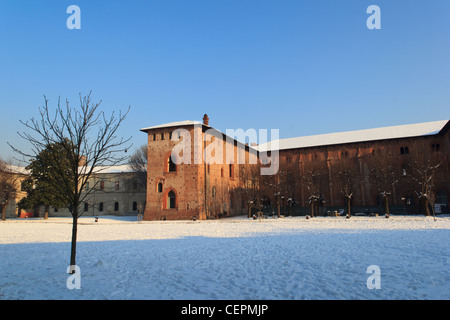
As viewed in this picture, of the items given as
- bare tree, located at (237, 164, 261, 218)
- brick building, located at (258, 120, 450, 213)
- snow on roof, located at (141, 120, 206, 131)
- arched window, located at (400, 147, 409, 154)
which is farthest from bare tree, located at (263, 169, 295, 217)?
arched window, located at (400, 147, 409, 154)

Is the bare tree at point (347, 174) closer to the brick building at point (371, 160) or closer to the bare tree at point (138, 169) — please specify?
the brick building at point (371, 160)

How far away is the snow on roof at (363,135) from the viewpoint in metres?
40.0

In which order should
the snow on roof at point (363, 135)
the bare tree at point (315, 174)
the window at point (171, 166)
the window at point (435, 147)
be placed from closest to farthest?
the window at point (171, 166) → the window at point (435, 147) → the snow on roof at point (363, 135) → the bare tree at point (315, 174)

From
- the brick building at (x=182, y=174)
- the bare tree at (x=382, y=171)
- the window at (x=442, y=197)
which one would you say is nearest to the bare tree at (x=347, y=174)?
the bare tree at (x=382, y=171)

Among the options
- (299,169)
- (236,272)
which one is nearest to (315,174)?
(299,169)

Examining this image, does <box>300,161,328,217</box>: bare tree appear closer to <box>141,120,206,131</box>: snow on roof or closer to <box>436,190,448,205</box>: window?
<box>436,190,448,205</box>: window

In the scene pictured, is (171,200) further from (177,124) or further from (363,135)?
(363,135)

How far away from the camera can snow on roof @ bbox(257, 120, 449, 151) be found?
40.0 metres

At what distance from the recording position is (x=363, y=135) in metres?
44.0
